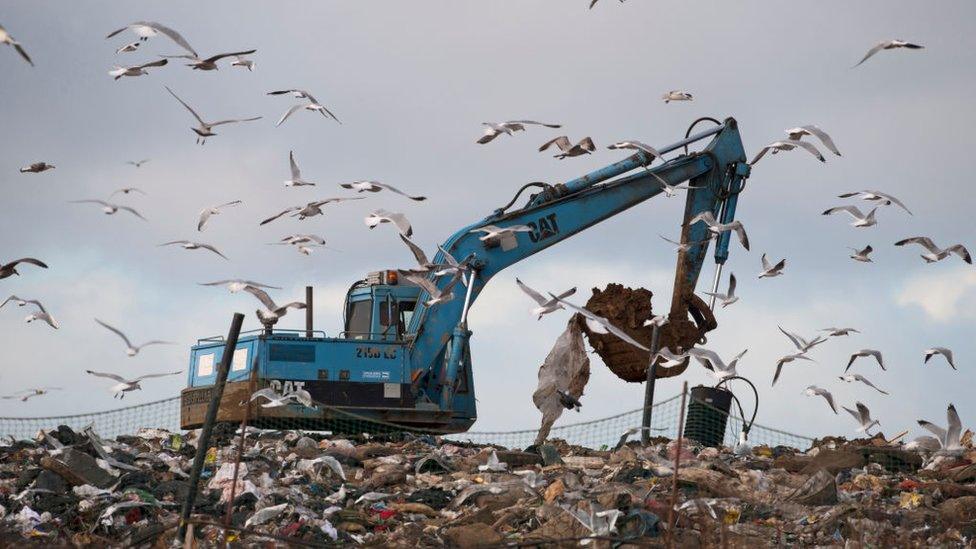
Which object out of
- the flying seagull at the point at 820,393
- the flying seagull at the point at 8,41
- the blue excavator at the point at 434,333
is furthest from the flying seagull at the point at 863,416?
the flying seagull at the point at 8,41

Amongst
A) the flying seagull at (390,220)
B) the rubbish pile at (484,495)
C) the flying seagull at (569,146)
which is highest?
the flying seagull at (569,146)

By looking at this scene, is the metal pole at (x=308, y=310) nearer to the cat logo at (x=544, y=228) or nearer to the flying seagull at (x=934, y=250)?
the cat logo at (x=544, y=228)

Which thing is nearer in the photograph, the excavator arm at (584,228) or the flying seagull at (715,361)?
the flying seagull at (715,361)

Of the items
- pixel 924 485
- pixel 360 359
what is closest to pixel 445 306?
pixel 360 359

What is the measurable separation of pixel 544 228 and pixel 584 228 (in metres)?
0.56

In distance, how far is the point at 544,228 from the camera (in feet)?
61.2


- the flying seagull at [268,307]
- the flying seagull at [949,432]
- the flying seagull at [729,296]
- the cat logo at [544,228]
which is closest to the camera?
the flying seagull at [268,307]

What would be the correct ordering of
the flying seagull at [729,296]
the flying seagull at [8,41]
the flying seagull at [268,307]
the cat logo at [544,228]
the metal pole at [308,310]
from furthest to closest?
the cat logo at [544,228] < the metal pole at [308,310] < the flying seagull at [729,296] < the flying seagull at [268,307] < the flying seagull at [8,41]

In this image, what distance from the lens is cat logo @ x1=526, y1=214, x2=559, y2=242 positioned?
1861 cm

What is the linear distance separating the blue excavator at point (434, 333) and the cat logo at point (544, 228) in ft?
0.04

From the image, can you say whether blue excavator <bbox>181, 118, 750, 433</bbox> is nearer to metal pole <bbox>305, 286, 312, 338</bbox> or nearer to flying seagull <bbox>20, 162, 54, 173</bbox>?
metal pole <bbox>305, 286, 312, 338</bbox>

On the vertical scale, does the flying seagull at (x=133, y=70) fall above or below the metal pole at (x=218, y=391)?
above

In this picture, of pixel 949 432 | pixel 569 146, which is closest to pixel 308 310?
pixel 569 146

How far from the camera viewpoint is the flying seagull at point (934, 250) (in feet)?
44.2
